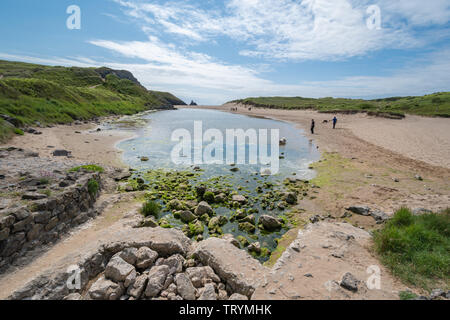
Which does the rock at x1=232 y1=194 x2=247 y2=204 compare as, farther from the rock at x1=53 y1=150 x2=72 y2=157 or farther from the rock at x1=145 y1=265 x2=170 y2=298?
the rock at x1=53 y1=150 x2=72 y2=157

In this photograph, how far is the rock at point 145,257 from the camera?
641 cm

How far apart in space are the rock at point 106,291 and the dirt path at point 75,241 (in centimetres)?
144

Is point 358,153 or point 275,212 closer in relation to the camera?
point 275,212

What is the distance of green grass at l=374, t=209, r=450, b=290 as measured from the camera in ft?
18.6

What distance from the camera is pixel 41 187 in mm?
9250

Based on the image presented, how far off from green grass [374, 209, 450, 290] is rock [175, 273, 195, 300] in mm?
5813

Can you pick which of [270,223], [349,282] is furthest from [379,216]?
[349,282]

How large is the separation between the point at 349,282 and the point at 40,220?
34.1 feet

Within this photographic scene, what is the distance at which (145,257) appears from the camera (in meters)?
6.58
